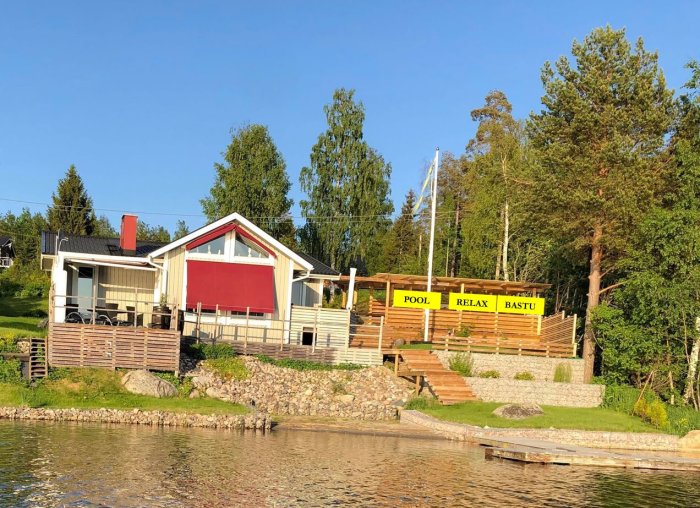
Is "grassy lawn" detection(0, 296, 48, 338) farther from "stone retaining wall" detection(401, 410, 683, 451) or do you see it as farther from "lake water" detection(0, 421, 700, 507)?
"stone retaining wall" detection(401, 410, 683, 451)

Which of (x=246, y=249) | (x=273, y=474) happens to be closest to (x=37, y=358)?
(x=246, y=249)

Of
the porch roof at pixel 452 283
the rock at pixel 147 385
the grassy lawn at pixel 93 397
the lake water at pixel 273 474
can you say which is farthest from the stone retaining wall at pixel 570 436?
the porch roof at pixel 452 283

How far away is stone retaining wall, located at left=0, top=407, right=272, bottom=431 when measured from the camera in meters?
26.1

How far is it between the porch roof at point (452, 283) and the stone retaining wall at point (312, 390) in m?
8.27

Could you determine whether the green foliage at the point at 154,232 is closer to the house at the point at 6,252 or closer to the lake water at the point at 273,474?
the house at the point at 6,252

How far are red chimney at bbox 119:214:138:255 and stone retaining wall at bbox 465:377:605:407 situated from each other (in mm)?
18606

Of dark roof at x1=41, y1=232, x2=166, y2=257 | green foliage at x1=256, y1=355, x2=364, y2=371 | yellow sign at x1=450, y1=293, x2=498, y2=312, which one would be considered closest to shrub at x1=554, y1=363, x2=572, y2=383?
yellow sign at x1=450, y1=293, x2=498, y2=312

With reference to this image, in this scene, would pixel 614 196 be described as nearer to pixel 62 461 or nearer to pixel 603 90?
pixel 603 90

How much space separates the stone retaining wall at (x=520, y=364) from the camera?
35.8m

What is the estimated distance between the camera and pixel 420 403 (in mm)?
31672

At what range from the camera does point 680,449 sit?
94.3ft

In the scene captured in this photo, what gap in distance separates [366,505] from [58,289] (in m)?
22.8

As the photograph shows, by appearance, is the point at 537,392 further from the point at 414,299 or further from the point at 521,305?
the point at 414,299

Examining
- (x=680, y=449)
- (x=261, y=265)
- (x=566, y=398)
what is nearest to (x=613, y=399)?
(x=566, y=398)
